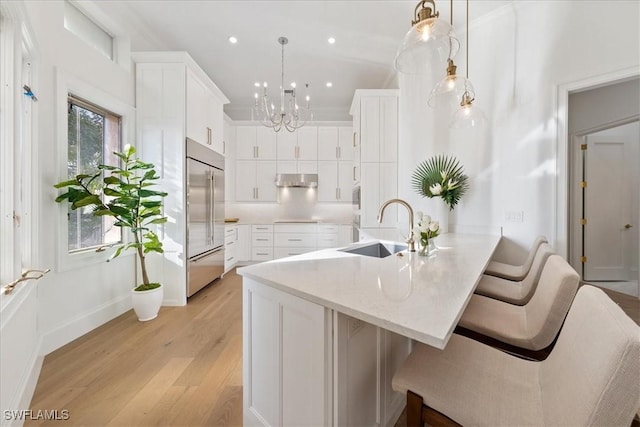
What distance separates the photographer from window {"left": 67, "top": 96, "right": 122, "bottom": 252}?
2309 mm

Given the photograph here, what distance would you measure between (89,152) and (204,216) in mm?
1332

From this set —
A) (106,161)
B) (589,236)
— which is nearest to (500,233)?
(589,236)

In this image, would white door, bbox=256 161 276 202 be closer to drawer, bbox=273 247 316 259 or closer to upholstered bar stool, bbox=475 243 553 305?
drawer, bbox=273 247 316 259

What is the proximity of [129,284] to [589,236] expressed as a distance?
6293 mm

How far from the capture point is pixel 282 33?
10.2ft

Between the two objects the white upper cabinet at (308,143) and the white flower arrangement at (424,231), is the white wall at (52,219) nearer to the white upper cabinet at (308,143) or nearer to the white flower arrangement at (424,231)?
the white flower arrangement at (424,231)

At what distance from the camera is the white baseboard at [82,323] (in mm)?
2006

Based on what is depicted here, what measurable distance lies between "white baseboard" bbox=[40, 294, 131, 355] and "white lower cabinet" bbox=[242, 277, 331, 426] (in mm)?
A: 1967

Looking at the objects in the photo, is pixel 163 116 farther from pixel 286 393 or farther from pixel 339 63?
pixel 286 393

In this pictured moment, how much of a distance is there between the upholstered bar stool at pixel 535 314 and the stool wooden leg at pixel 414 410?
2.07 ft

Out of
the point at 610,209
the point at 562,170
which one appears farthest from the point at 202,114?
the point at 610,209

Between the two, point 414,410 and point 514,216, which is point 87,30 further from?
point 514,216

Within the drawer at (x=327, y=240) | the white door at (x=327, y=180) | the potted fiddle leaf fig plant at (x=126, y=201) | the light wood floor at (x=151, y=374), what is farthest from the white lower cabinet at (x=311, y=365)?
the white door at (x=327, y=180)

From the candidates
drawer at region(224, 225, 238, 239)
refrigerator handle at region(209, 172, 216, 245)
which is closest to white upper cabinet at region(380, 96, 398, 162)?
refrigerator handle at region(209, 172, 216, 245)
